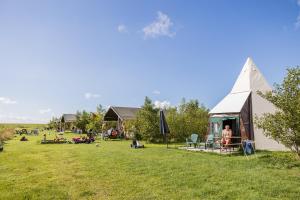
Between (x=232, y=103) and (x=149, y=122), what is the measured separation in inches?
353

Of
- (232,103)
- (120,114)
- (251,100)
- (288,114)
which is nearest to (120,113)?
(120,114)

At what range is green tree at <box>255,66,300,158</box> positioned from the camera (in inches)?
428

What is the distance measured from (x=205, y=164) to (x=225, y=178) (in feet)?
8.36

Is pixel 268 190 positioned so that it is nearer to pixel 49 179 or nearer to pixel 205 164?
pixel 205 164

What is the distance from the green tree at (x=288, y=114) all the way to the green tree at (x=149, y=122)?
13.8 m

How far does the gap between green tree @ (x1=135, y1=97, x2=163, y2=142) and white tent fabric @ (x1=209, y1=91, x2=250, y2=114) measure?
290 inches

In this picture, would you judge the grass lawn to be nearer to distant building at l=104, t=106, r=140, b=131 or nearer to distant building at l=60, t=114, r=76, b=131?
distant building at l=104, t=106, r=140, b=131

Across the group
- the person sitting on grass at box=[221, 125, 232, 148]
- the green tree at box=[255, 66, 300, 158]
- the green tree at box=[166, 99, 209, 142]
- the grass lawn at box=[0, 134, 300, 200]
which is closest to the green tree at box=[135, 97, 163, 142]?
the green tree at box=[166, 99, 209, 142]

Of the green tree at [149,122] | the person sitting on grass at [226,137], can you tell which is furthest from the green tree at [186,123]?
the person sitting on grass at [226,137]

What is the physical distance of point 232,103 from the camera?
18.4 meters

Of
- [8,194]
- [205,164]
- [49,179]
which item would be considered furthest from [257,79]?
[8,194]

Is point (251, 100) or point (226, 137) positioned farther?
point (251, 100)

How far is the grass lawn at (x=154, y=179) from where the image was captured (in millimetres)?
7266

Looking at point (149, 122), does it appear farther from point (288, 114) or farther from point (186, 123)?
point (288, 114)
